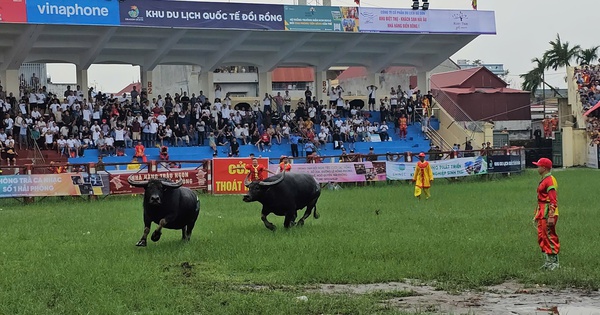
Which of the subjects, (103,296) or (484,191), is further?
(484,191)

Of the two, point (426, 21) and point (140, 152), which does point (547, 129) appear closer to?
point (426, 21)

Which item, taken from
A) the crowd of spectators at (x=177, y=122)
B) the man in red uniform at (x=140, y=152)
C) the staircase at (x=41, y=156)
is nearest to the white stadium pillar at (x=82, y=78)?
the crowd of spectators at (x=177, y=122)

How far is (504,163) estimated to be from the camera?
115ft

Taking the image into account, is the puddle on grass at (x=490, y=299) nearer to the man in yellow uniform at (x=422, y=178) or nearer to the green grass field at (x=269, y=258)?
the green grass field at (x=269, y=258)

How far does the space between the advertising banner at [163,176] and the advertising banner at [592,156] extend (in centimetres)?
2365

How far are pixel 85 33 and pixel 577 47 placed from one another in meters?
45.6

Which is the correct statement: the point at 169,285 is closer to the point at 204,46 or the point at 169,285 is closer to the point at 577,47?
the point at 204,46

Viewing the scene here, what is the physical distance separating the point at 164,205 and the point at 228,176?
14174 mm

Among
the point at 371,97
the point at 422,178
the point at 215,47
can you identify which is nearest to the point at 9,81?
the point at 215,47

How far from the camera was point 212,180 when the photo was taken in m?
28.4

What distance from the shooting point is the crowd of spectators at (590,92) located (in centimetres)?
4499

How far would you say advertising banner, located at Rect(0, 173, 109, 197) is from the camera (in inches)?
1014

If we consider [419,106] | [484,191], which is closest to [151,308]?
[484,191]

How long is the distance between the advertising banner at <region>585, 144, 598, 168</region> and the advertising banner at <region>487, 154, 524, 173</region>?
8.91m
